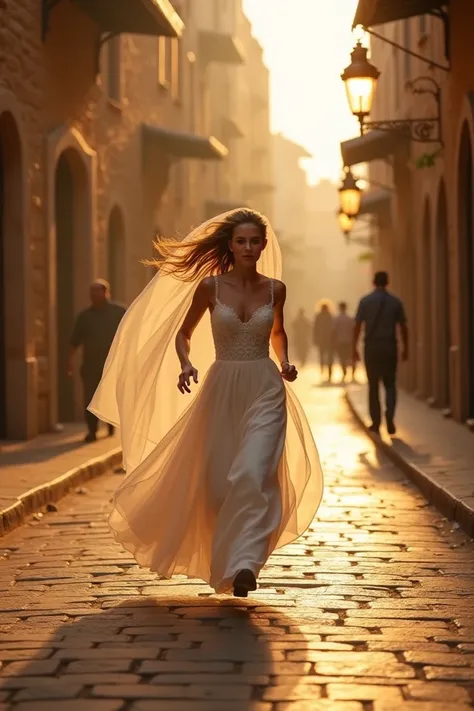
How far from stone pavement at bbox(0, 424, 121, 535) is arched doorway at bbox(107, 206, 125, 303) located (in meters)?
5.77

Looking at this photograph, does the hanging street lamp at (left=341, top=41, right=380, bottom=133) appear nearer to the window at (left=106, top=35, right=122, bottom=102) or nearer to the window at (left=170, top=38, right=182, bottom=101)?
the window at (left=106, top=35, right=122, bottom=102)

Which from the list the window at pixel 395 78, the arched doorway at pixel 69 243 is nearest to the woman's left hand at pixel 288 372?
the arched doorway at pixel 69 243

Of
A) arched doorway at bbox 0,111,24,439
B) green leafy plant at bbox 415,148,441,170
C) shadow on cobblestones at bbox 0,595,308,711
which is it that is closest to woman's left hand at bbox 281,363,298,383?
shadow on cobblestones at bbox 0,595,308,711

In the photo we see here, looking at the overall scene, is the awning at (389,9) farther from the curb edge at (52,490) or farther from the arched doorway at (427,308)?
the curb edge at (52,490)

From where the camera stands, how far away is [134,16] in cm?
1947

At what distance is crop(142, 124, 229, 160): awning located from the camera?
24453 mm

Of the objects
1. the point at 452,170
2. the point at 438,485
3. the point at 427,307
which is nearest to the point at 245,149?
the point at 427,307

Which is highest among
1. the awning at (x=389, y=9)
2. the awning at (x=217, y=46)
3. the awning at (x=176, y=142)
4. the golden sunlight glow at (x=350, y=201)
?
the awning at (x=217, y=46)

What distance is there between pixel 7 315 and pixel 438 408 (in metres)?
7.60

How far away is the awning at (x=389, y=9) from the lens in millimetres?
17391

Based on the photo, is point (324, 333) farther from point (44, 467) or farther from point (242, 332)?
point (242, 332)

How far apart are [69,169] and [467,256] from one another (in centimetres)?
527

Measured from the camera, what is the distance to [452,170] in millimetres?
18766

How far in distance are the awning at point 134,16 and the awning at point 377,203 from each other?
39.1 feet
